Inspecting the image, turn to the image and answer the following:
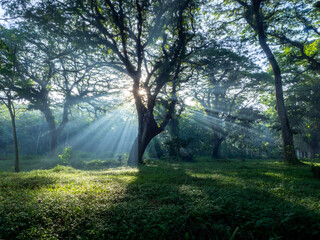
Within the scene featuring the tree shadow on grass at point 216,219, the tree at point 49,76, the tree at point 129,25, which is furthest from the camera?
the tree at point 49,76

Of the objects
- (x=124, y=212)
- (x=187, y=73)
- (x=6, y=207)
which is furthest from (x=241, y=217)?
(x=187, y=73)

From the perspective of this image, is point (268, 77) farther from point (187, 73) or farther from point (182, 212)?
point (182, 212)

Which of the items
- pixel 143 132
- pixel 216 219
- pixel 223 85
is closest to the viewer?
pixel 216 219

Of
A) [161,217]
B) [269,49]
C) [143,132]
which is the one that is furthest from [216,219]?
[269,49]

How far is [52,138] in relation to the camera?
24734 millimetres

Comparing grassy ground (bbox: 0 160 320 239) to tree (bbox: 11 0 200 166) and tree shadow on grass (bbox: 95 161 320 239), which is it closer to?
tree shadow on grass (bbox: 95 161 320 239)

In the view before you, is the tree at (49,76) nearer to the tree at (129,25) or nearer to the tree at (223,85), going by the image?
the tree at (129,25)

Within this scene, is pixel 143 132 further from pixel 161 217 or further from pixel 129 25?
pixel 161 217

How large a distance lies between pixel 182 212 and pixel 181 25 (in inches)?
471

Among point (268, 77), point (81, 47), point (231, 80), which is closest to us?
point (81, 47)

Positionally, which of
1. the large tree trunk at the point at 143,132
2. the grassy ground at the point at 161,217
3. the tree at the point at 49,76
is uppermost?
the tree at the point at 49,76

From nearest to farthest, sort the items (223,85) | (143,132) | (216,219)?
(216,219) < (143,132) < (223,85)

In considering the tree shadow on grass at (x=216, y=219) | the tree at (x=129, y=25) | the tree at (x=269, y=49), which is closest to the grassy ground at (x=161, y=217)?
the tree shadow on grass at (x=216, y=219)

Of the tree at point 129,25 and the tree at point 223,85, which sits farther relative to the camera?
the tree at point 223,85
